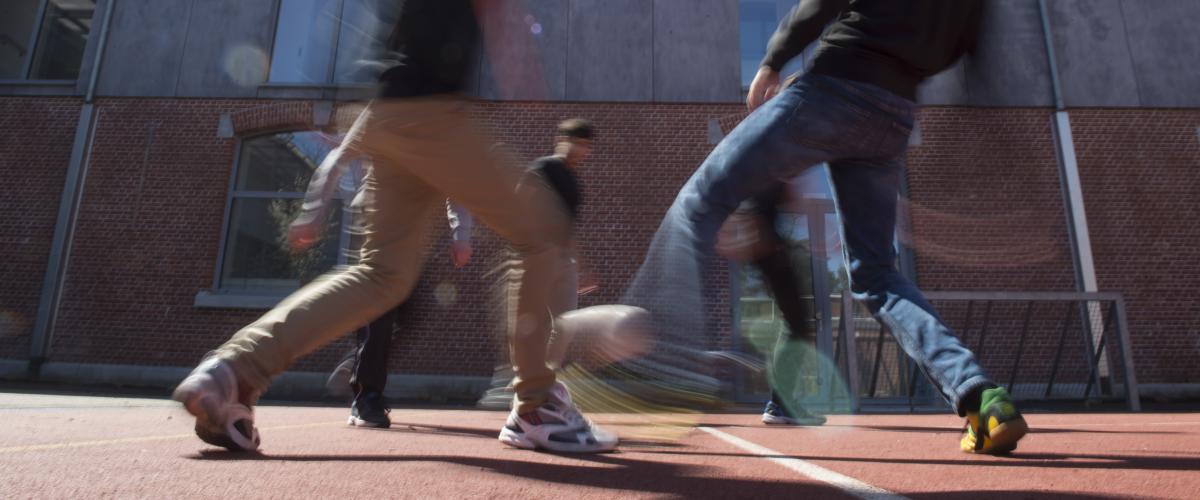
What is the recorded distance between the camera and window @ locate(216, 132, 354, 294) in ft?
32.3

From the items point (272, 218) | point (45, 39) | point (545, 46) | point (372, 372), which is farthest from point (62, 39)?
point (372, 372)

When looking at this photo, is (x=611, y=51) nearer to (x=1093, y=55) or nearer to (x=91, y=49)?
(x=1093, y=55)

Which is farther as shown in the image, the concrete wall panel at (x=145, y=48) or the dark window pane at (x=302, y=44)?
the dark window pane at (x=302, y=44)

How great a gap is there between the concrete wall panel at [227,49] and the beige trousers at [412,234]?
989cm

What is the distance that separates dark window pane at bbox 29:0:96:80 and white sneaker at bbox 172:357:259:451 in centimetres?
1221

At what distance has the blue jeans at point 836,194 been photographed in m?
1.69

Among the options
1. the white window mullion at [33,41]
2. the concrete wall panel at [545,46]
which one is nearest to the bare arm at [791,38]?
the concrete wall panel at [545,46]

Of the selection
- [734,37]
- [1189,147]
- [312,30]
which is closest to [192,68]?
[312,30]

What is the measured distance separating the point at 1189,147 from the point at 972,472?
1174cm

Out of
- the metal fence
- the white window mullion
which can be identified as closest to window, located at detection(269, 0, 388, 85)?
the white window mullion

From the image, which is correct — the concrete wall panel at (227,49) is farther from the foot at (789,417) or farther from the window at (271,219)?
the foot at (789,417)

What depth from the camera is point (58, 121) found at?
34.0 feet

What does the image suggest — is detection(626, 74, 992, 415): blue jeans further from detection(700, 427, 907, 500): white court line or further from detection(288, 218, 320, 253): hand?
detection(288, 218, 320, 253): hand

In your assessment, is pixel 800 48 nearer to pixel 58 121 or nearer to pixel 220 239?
pixel 220 239
